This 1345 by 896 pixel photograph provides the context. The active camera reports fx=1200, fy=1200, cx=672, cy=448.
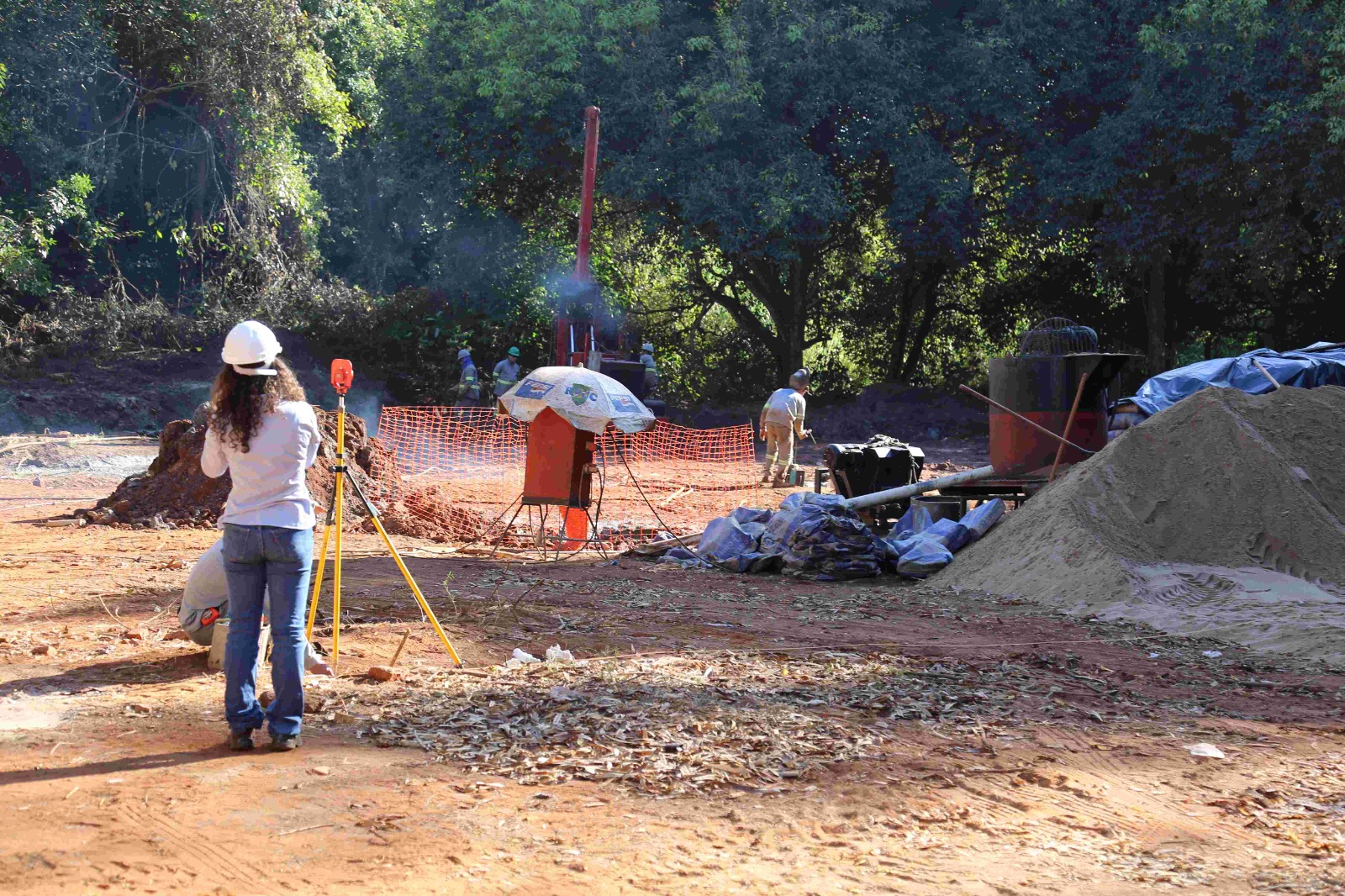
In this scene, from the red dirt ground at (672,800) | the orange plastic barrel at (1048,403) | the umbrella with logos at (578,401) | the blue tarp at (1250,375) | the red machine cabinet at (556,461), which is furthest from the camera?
the blue tarp at (1250,375)

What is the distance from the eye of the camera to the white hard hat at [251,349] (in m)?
4.65

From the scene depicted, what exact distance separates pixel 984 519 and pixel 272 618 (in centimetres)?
813

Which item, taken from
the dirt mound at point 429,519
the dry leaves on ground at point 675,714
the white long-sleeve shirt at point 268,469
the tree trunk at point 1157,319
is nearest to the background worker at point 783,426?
the dirt mound at point 429,519

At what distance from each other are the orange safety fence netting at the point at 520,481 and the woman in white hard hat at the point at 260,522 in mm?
6623

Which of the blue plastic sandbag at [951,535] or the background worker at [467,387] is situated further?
the background worker at [467,387]

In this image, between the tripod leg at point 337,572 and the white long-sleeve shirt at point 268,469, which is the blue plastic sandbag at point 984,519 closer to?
the tripod leg at point 337,572

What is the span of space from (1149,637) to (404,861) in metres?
6.20

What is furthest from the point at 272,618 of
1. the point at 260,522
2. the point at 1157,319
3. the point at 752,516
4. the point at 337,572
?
the point at 1157,319

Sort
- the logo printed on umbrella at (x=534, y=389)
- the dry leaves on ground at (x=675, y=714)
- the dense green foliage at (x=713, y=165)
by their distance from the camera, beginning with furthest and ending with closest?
the dense green foliage at (x=713, y=165), the logo printed on umbrella at (x=534, y=389), the dry leaves on ground at (x=675, y=714)

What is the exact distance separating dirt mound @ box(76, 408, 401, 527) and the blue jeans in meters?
7.83

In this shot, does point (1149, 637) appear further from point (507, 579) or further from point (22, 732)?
point (22, 732)

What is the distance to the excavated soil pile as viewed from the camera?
9234mm

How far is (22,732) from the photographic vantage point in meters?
4.91

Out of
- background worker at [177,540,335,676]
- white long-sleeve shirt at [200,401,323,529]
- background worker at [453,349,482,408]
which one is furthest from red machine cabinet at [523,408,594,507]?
background worker at [453,349,482,408]
